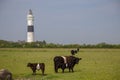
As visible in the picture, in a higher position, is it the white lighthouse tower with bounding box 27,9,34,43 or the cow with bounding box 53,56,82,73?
the white lighthouse tower with bounding box 27,9,34,43

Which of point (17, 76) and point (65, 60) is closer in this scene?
point (17, 76)

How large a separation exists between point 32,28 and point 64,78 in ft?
206

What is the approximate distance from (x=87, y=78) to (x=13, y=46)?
53679 mm

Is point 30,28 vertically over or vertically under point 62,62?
over

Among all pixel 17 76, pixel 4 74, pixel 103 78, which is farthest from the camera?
pixel 17 76

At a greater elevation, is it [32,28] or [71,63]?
[32,28]

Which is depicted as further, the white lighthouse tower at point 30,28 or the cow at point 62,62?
the white lighthouse tower at point 30,28

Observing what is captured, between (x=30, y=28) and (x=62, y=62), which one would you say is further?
(x=30, y=28)

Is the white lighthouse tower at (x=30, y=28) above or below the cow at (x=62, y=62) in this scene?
above

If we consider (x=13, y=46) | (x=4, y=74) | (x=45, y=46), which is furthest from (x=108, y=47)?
(x=4, y=74)

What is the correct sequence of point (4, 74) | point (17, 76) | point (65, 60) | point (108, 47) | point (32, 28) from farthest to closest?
point (32, 28)
point (108, 47)
point (65, 60)
point (17, 76)
point (4, 74)

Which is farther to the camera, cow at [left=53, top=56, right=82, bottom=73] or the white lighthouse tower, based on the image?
the white lighthouse tower

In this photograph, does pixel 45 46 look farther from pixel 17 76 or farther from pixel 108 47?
pixel 17 76

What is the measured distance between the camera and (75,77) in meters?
20.0
